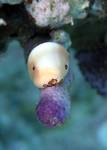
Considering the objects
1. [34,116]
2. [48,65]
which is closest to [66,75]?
[48,65]

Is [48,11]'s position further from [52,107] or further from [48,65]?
[52,107]

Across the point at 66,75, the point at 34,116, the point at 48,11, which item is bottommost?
the point at 34,116

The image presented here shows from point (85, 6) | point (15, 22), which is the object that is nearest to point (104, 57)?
point (85, 6)

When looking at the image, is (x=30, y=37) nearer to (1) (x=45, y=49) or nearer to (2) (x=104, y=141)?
(1) (x=45, y=49)

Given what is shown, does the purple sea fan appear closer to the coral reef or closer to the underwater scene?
the underwater scene

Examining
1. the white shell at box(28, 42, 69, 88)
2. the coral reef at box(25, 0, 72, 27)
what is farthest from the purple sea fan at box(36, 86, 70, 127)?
the coral reef at box(25, 0, 72, 27)

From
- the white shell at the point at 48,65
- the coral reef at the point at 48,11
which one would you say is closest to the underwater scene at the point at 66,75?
the coral reef at the point at 48,11
